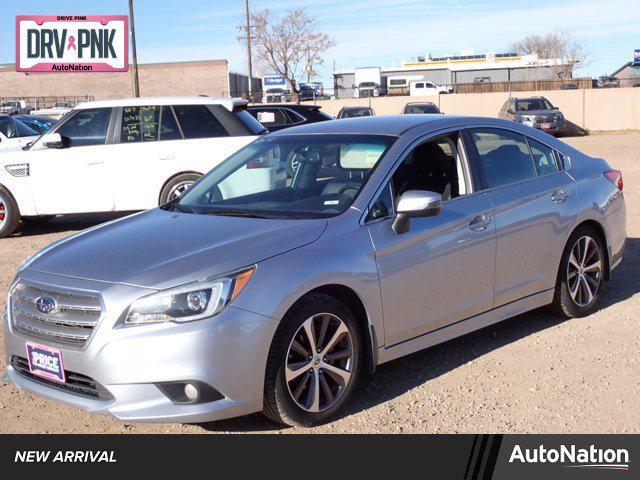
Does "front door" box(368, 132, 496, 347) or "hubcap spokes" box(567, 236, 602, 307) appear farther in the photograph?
"hubcap spokes" box(567, 236, 602, 307)

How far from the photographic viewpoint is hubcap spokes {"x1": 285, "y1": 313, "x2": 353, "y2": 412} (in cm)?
432

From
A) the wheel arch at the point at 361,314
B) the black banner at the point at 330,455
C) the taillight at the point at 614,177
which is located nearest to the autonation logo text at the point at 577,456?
the black banner at the point at 330,455

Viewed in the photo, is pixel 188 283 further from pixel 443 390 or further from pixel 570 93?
pixel 570 93

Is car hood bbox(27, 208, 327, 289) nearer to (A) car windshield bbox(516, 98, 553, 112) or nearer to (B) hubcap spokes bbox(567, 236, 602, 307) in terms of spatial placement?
(B) hubcap spokes bbox(567, 236, 602, 307)

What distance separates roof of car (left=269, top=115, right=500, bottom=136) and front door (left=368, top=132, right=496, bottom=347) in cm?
14

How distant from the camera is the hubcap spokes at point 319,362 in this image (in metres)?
4.32

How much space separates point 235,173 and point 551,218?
2241 mm

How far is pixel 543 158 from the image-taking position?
6.22 metres

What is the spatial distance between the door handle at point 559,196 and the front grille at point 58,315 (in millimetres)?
3432

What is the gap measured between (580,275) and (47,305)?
3947 mm

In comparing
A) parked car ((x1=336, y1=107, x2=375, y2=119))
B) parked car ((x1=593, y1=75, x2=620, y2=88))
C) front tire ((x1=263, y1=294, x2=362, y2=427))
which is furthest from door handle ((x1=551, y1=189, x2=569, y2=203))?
parked car ((x1=593, y1=75, x2=620, y2=88))

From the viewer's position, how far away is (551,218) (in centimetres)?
593

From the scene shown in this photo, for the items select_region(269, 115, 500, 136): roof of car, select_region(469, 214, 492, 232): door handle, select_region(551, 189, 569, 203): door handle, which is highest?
select_region(269, 115, 500, 136): roof of car

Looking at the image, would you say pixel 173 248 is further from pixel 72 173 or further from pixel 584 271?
pixel 72 173
